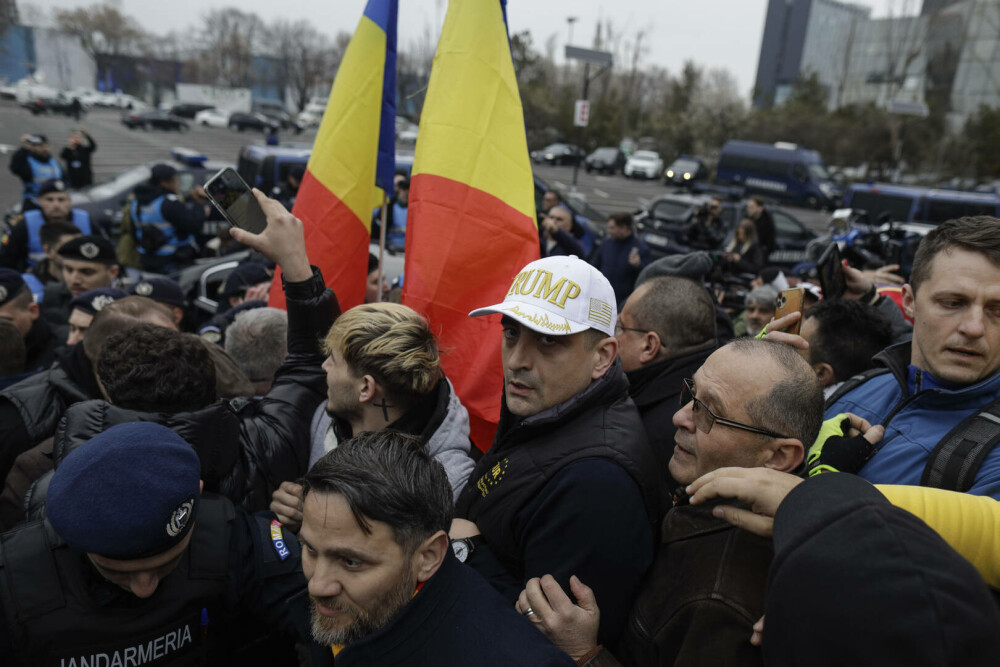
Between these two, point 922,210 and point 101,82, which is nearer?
point 922,210

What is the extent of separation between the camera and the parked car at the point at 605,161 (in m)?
37.7

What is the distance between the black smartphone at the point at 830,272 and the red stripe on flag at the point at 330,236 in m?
2.40

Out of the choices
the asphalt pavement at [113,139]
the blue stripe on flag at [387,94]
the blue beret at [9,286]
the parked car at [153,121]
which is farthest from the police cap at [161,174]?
the parked car at [153,121]

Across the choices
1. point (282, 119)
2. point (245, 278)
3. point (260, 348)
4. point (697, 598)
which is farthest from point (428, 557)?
point (282, 119)

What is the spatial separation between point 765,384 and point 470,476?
38.4 inches

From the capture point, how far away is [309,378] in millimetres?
2590

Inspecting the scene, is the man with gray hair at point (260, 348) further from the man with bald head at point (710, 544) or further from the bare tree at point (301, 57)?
the bare tree at point (301, 57)

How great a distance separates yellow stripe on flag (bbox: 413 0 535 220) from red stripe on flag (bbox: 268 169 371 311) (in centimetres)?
52

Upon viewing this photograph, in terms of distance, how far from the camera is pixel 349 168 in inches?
138

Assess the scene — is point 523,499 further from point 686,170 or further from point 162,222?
point 686,170

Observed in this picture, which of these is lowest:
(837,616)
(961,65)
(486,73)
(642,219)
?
(642,219)

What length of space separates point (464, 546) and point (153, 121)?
46.1 metres

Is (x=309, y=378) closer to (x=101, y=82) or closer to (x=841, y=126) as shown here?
(x=841, y=126)

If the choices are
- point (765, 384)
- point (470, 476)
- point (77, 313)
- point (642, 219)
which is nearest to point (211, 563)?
point (470, 476)
